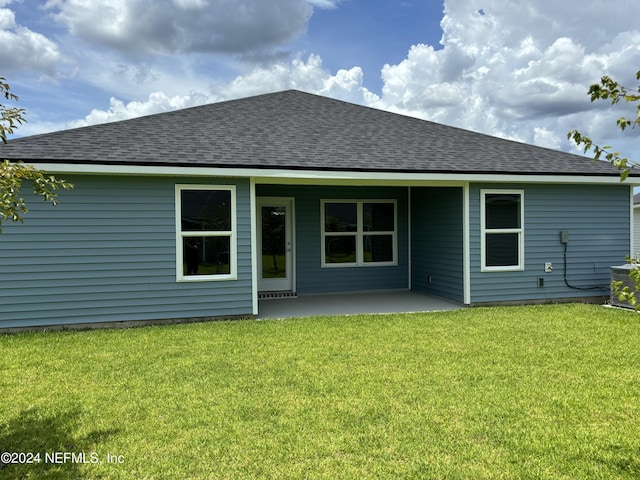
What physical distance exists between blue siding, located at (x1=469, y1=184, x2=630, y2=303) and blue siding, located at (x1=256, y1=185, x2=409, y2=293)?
8.40 feet

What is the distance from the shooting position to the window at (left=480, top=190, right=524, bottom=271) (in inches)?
345

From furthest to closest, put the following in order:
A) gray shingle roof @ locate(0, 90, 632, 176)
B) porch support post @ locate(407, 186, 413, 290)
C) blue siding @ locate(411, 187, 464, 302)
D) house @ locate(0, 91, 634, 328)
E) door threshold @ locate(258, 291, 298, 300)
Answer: porch support post @ locate(407, 186, 413, 290) < door threshold @ locate(258, 291, 298, 300) < blue siding @ locate(411, 187, 464, 302) < gray shingle roof @ locate(0, 90, 632, 176) < house @ locate(0, 91, 634, 328)

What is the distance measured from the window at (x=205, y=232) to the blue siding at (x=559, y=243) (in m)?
4.64

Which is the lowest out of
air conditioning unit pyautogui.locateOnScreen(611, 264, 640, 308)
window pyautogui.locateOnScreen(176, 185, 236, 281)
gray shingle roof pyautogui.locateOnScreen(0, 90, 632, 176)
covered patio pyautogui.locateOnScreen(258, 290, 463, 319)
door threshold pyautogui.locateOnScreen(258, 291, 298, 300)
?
covered patio pyautogui.locateOnScreen(258, 290, 463, 319)

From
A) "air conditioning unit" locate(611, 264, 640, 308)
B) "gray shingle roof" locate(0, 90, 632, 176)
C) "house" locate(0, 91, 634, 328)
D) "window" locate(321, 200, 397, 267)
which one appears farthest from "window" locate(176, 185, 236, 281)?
"air conditioning unit" locate(611, 264, 640, 308)

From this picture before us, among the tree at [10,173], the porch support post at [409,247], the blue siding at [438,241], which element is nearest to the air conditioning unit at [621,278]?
the blue siding at [438,241]

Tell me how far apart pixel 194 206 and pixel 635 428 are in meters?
6.39

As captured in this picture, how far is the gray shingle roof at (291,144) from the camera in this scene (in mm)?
7223

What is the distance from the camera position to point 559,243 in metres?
9.07

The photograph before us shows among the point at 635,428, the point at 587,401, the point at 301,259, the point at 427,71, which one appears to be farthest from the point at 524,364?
the point at 427,71

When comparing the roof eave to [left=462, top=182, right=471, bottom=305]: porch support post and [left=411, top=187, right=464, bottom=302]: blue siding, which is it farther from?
[left=411, top=187, right=464, bottom=302]: blue siding

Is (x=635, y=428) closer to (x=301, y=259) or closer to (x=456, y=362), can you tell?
(x=456, y=362)

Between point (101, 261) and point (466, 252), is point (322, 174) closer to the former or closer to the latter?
point (466, 252)

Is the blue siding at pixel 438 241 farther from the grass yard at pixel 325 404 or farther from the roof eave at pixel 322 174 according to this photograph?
the grass yard at pixel 325 404
